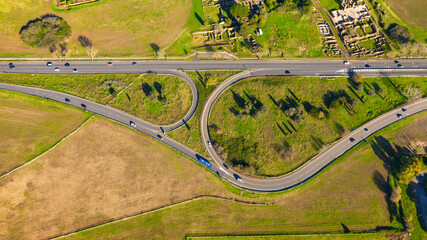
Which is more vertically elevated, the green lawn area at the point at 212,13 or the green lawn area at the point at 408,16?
the green lawn area at the point at 408,16

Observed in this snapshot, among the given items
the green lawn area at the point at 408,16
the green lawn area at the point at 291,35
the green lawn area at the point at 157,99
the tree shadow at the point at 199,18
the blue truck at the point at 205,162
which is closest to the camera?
the blue truck at the point at 205,162

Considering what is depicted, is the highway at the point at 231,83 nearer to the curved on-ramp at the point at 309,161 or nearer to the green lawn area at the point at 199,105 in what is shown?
the curved on-ramp at the point at 309,161

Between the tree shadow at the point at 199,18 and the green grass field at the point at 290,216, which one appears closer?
the green grass field at the point at 290,216

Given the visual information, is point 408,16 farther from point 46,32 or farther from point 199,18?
point 46,32

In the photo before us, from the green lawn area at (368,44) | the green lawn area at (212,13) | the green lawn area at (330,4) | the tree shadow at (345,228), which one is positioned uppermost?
the green lawn area at (330,4)

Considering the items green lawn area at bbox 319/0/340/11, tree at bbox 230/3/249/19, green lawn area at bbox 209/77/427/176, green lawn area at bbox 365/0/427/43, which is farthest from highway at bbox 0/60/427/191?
green lawn area at bbox 319/0/340/11

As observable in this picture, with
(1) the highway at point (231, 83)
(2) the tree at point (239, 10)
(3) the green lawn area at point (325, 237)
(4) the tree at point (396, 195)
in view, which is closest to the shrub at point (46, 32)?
(1) the highway at point (231, 83)

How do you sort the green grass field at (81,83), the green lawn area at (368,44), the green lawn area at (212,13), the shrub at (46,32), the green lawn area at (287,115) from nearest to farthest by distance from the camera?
the green lawn area at (287,115)
the green grass field at (81,83)
the shrub at (46,32)
the green lawn area at (368,44)
the green lawn area at (212,13)

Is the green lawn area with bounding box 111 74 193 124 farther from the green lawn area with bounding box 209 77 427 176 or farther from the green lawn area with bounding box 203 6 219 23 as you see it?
the green lawn area with bounding box 203 6 219 23
